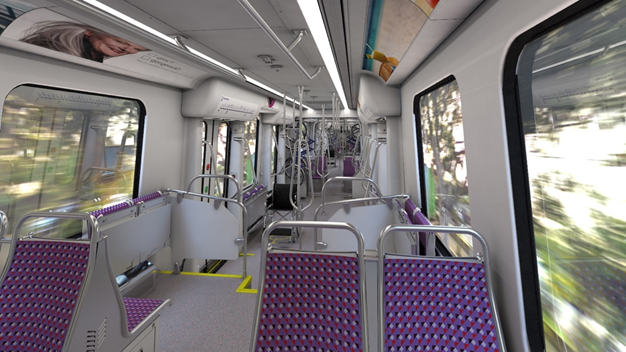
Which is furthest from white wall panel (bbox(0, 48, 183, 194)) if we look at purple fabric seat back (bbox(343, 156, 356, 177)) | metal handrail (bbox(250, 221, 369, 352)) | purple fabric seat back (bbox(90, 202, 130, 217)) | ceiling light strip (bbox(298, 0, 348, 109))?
purple fabric seat back (bbox(343, 156, 356, 177))

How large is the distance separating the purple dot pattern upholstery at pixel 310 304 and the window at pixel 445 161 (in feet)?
3.27

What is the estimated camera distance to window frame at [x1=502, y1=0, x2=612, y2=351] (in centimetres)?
105

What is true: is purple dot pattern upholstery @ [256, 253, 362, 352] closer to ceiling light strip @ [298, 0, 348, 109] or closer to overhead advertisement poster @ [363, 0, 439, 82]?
overhead advertisement poster @ [363, 0, 439, 82]

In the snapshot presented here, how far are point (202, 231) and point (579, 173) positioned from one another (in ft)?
11.4

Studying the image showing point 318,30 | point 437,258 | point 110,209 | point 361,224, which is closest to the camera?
point 437,258

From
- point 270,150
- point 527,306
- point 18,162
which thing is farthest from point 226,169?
point 527,306

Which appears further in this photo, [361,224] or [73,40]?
[361,224]

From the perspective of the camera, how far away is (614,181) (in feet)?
2.45

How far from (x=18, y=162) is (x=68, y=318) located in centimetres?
140

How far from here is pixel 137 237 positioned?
9.10ft

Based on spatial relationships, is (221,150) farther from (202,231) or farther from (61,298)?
(61,298)

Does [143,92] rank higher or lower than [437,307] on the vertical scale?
higher

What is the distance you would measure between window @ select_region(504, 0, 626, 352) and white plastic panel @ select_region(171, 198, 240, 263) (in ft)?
9.37

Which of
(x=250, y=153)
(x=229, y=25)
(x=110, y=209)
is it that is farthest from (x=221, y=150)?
(x=229, y=25)
